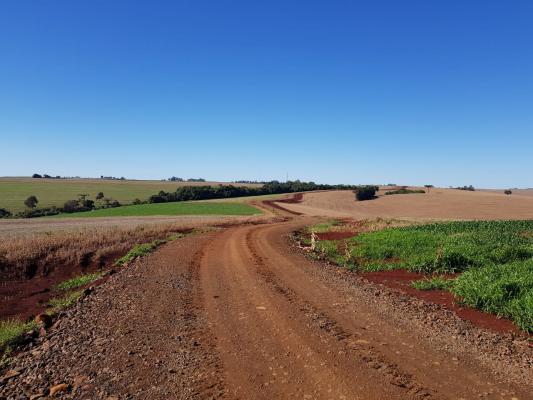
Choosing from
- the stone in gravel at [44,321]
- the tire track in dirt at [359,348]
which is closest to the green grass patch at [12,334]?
the stone in gravel at [44,321]

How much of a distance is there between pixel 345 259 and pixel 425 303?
23.3 ft

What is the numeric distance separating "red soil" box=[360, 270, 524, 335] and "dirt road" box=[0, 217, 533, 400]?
0.49m

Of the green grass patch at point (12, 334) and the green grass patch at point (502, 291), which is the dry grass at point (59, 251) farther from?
the green grass patch at point (502, 291)

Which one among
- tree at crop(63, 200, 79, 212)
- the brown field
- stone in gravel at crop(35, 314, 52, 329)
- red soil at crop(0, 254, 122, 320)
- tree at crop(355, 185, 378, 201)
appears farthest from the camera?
tree at crop(355, 185, 378, 201)

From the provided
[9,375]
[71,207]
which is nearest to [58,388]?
[9,375]

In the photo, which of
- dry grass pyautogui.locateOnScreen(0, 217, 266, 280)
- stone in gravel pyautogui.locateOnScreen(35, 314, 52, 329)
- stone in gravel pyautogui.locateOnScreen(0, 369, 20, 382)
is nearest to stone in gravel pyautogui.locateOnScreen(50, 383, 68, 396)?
stone in gravel pyautogui.locateOnScreen(0, 369, 20, 382)

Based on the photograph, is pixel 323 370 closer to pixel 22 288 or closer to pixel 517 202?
pixel 22 288

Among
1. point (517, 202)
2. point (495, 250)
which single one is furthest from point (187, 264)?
point (517, 202)

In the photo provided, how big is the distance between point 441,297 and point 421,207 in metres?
56.9

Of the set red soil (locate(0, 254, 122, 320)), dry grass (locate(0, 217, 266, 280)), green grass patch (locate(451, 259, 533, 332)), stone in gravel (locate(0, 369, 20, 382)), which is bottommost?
red soil (locate(0, 254, 122, 320))

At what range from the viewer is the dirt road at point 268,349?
566 cm

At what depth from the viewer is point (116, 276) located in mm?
13742

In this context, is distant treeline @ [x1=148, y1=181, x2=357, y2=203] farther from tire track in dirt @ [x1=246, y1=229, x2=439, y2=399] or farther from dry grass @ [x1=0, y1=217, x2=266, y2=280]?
tire track in dirt @ [x1=246, y1=229, x2=439, y2=399]

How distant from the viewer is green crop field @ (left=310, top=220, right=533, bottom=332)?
9.10 metres
